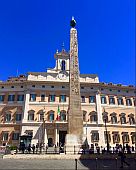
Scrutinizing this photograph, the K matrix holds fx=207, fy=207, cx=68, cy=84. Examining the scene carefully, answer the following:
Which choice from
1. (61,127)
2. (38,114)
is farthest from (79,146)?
(38,114)

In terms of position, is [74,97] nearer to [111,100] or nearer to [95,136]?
[95,136]

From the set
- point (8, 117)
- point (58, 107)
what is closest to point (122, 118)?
point (58, 107)

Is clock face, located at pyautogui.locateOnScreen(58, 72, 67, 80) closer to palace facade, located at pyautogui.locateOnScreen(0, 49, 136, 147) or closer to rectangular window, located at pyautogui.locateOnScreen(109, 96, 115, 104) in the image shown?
palace facade, located at pyautogui.locateOnScreen(0, 49, 136, 147)

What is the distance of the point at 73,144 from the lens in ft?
50.9

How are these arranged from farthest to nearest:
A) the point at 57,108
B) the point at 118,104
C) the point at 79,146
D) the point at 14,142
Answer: the point at 118,104 → the point at 57,108 → the point at 14,142 → the point at 79,146

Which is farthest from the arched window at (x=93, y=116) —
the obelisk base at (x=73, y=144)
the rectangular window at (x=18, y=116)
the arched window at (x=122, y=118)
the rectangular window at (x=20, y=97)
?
the obelisk base at (x=73, y=144)

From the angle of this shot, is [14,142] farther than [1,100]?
No

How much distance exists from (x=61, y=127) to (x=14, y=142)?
7.68 metres

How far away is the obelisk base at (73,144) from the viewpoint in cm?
1531

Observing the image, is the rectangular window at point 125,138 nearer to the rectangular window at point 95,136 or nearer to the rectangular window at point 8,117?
the rectangular window at point 95,136

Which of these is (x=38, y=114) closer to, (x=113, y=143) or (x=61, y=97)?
(x=61, y=97)

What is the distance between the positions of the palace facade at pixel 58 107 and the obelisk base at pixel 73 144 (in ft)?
52.9

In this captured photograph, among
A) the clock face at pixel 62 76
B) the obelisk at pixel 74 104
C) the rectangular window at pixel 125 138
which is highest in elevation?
the clock face at pixel 62 76

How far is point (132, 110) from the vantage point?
37531 mm
